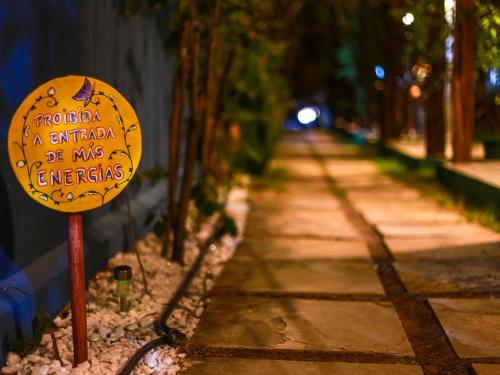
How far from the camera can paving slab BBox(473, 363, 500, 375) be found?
3918 mm

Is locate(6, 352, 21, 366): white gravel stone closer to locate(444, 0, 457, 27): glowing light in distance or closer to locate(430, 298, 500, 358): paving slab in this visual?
locate(430, 298, 500, 358): paving slab

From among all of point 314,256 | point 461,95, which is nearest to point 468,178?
point 461,95

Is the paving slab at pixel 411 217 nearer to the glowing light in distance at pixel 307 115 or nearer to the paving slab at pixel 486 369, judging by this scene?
the paving slab at pixel 486 369

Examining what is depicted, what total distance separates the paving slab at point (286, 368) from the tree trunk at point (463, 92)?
778 cm

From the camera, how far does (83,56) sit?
18.9ft

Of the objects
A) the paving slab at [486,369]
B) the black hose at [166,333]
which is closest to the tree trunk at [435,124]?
the black hose at [166,333]

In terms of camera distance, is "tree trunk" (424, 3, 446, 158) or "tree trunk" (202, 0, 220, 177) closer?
"tree trunk" (202, 0, 220, 177)

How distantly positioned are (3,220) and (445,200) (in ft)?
24.9

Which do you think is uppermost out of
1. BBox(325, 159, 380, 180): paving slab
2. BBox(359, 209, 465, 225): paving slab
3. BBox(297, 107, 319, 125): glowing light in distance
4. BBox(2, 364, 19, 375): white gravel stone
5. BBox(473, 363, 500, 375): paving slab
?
BBox(2, 364, 19, 375): white gravel stone

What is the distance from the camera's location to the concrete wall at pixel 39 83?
426cm

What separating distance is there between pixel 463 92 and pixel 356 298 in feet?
22.4

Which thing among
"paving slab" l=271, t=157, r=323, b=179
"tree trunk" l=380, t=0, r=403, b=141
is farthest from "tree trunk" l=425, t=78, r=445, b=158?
"tree trunk" l=380, t=0, r=403, b=141

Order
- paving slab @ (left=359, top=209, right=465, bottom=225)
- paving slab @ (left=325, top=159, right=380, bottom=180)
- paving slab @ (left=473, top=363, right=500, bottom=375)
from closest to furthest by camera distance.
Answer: paving slab @ (left=473, top=363, right=500, bottom=375) → paving slab @ (left=359, top=209, right=465, bottom=225) → paving slab @ (left=325, top=159, right=380, bottom=180)

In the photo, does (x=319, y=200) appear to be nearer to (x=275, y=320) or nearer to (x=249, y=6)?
(x=249, y=6)
